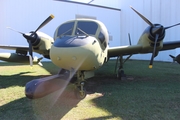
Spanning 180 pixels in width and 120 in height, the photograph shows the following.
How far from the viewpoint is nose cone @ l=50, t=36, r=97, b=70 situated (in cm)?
396

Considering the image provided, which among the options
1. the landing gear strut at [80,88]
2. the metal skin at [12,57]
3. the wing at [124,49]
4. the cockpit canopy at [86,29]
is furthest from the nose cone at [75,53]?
the metal skin at [12,57]

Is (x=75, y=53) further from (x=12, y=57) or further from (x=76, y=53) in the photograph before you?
(x=12, y=57)

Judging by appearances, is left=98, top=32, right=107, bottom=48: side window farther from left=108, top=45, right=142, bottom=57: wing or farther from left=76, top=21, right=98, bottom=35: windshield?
left=108, top=45, right=142, bottom=57: wing

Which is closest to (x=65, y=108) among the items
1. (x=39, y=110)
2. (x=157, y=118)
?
(x=39, y=110)

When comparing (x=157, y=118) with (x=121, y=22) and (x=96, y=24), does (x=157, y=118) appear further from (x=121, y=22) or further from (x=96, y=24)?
(x=121, y=22)

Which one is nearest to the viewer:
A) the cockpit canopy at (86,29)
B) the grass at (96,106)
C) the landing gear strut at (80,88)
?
the grass at (96,106)

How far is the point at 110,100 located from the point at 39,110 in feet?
6.09

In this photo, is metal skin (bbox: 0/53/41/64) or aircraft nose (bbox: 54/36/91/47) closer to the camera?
aircraft nose (bbox: 54/36/91/47)

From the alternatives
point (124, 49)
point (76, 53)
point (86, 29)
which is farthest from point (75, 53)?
point (124, 49)

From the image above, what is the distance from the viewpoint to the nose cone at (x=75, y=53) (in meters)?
3.96

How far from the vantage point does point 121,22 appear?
25.9 m

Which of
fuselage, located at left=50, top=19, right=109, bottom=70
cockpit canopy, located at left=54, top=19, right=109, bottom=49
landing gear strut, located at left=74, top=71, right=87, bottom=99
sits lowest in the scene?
landing gear strut, located at left=74, top=71, right=87, bottom=99

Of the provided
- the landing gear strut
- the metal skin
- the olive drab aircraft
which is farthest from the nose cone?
the metal skin

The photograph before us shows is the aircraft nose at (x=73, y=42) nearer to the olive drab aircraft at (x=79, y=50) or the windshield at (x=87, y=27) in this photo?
the olive drab aircraft at (x=79, y=50)
